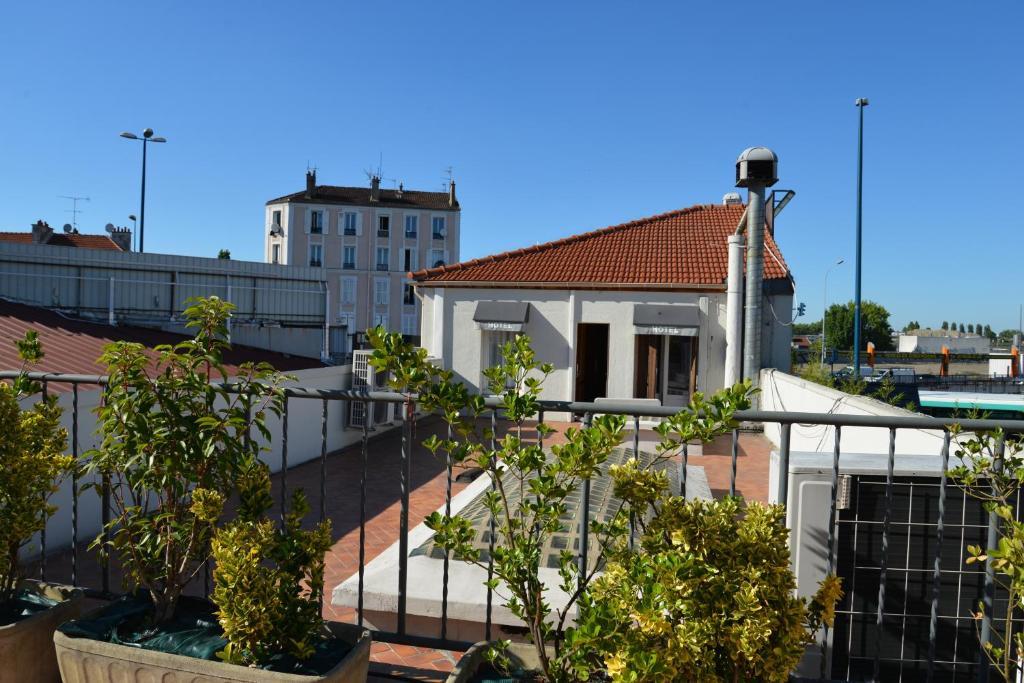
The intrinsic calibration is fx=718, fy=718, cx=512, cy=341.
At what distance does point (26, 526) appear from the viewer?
321 centimetres

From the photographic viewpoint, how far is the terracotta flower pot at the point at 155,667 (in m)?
2.50

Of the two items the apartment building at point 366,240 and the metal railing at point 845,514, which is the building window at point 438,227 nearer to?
the apartment building at point 366,240

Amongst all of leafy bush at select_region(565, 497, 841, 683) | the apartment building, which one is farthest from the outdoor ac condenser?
the apartment building

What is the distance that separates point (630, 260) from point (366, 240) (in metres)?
41.0

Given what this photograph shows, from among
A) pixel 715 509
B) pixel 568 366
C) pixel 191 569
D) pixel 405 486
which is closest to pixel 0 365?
pixel 191 569

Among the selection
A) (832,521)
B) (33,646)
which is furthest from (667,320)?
(33,646)

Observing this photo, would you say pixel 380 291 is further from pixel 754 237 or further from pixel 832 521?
pixel 832 521

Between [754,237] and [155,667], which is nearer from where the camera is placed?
[155,667]

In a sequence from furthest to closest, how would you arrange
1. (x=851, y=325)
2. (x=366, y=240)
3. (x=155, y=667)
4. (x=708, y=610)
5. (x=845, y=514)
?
(x=851, y=325), (x=366, y=240), (x=845, y=514), (x=155, y=667), (x=708, y=610)

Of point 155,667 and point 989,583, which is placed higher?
point 989,583

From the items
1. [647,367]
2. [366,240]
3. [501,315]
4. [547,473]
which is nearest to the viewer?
[547,473]

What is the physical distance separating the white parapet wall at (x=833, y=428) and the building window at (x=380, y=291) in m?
45.1

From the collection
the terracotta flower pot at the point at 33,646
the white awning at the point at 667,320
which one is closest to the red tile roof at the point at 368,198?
the white awning at the point at 667,320

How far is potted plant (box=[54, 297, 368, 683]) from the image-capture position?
2682 mm
